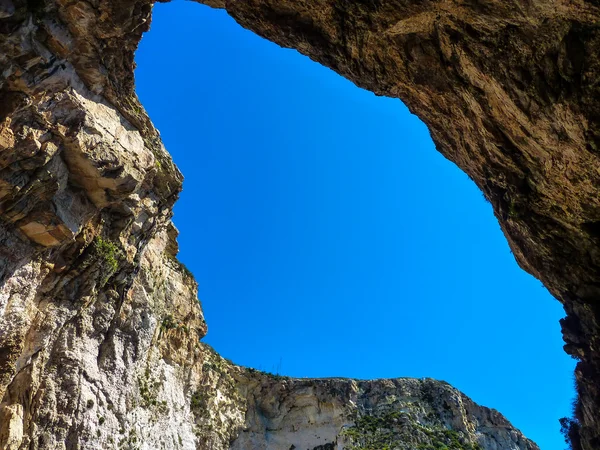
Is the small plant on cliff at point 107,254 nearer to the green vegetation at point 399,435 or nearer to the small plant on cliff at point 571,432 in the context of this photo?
the small plant on cliff at point 571,432

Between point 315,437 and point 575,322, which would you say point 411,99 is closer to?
point 575,322

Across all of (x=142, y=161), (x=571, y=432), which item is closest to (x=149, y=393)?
(x=142, y=161)

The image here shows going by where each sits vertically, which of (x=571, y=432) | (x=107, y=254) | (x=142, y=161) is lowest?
(x=571, y=432)

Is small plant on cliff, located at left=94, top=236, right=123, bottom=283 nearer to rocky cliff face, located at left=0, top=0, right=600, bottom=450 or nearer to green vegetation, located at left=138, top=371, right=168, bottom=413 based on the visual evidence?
rocky cliff face, located at left=0, top=0, right=600, bottom=450

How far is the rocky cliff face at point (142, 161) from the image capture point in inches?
603

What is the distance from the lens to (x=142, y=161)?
2970 cm

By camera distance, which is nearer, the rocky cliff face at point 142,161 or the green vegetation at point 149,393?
the rocky cliff face at point 142,161

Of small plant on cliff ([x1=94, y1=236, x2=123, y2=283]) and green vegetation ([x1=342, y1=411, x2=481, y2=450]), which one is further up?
small plant on cliff ([x1=94, y1=236, x2=123, y2=283])

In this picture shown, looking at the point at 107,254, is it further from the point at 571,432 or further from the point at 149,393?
the point at 571,432

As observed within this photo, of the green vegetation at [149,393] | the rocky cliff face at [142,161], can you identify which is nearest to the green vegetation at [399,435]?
the rocky cliff face at [142,161]

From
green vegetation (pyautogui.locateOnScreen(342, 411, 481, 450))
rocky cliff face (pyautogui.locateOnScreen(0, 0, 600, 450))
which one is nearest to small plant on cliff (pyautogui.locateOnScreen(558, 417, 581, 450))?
rocky cliff face (pyautogui.locateOnScreen(0, 0, 600, 450))

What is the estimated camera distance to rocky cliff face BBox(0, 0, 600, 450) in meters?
15.3

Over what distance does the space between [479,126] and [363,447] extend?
47.7m

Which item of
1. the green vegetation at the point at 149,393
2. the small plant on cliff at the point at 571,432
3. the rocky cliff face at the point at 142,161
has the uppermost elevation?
the rocky cliff face at the point at 142,161
